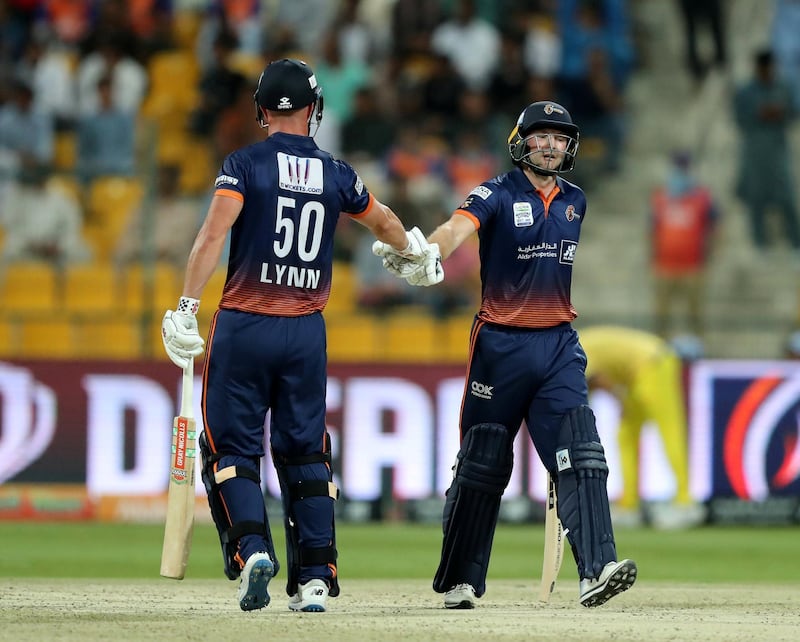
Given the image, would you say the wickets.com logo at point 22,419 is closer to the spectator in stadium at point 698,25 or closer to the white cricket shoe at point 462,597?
the white cricket shoe at point 462,597

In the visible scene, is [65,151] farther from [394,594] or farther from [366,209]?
[366,209]

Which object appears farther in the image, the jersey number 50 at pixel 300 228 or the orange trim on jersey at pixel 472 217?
the orange trim on jersey at pixel 472 217

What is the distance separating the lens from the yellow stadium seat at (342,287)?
16938 mm

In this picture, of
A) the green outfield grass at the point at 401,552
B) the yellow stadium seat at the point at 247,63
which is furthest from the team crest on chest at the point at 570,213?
the yellow stadium seat at the point at 247,63

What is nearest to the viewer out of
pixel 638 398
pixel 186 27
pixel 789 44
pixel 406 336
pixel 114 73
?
pixel 638 398

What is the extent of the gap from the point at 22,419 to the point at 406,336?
3.66 meters

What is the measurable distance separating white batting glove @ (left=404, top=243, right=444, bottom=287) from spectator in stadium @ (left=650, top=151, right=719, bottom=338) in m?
9.20

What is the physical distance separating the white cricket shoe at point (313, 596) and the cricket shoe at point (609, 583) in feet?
3.95

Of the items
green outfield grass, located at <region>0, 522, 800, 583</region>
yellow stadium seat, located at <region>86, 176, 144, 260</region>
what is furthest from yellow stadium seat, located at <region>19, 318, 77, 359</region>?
green outfield grass, located at <region>0, 522, 800, 583</region>

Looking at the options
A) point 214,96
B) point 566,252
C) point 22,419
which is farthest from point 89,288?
point 566,252

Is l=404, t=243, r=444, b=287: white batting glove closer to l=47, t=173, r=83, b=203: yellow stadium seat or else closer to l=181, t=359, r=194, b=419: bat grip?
l=181, t=359, r=194, b=419: bat grip

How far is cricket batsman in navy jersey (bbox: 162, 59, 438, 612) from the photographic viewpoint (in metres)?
7.76

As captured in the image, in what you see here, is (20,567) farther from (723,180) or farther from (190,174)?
(723,180)

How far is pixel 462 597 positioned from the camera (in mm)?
8398
